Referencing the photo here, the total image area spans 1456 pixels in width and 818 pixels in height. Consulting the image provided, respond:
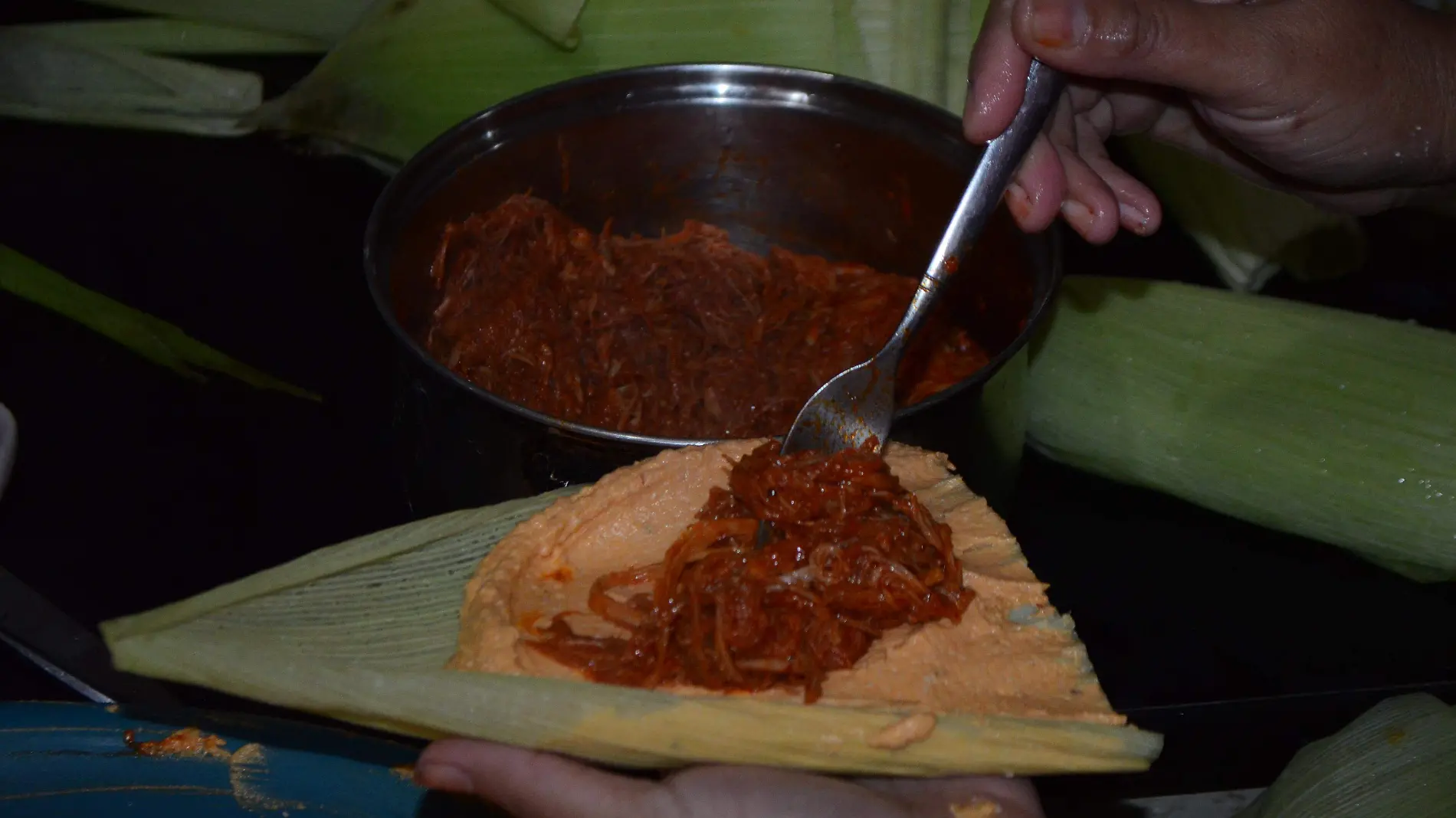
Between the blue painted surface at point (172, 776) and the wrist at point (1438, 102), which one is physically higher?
the wrist at point (1438, 102)

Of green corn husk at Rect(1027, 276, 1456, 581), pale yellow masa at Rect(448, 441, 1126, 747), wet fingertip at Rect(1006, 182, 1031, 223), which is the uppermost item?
wet fingertip at Rect(1006, 182, 1031, 223)

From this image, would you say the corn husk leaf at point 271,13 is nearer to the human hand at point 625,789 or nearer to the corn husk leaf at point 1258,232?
the corn husk leaf at point 1258,232

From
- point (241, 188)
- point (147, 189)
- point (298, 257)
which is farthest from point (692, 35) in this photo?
point (147, 189)

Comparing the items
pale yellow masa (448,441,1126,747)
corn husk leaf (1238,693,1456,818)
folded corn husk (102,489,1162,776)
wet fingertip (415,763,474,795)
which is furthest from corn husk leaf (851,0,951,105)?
wet fingertip (415,763,474,795)

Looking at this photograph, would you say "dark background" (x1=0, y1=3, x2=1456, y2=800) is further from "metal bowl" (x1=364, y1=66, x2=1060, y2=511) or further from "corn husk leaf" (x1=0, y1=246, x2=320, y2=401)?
"metal bowl" (x1=364, y1=66, x2=1060, y2=511)

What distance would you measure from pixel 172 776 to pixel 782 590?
85 centimetres

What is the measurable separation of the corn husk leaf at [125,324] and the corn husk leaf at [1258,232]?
6.77ft

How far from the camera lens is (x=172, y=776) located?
4.82 ft

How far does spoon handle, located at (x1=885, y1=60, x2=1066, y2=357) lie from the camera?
5.54ft

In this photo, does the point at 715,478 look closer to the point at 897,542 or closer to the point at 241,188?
the point at 897,542

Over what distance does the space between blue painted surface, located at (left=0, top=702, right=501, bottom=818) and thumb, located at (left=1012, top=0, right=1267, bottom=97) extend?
1299 millimetres

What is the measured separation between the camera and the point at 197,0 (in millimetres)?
2967

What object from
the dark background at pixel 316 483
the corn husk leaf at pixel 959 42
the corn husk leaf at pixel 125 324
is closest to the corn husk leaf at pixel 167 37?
the dark background at pixel 316 483

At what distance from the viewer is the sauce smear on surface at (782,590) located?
46.7 inches
